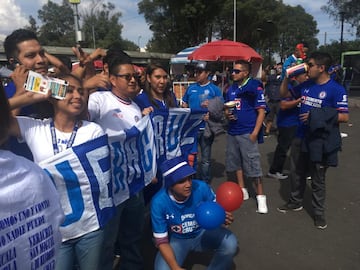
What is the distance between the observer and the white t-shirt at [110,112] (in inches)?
107

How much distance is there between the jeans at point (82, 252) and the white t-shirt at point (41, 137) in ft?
1.80

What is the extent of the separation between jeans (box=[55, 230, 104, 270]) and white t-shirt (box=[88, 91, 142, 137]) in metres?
0.90

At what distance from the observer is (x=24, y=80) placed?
1.89 metres

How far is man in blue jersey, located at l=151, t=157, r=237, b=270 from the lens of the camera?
2584 mm

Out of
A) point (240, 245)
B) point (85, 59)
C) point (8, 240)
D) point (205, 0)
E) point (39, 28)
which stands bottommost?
point (240, 245)

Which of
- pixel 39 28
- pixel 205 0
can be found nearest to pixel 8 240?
pixel 205 0

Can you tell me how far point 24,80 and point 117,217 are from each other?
1.17 m

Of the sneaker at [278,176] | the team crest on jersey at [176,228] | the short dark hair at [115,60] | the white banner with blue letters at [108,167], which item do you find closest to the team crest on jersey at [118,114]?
the white banner with blue letters at [108,167]

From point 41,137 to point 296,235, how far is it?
2959mm

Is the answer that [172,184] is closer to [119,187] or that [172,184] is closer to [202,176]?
[119,187]

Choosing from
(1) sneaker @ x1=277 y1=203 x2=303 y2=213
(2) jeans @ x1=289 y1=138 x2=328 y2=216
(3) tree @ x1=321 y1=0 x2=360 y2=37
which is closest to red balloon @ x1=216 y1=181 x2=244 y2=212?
(2) jeans @ x1=289 y1=138 x2=328 y2=216

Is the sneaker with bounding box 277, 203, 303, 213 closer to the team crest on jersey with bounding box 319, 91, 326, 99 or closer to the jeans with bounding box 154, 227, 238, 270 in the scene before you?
the team crest on jersey with bounding box 319, 91, 326, 99

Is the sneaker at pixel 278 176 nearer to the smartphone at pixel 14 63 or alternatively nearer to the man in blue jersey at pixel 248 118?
the man in blue jersey at pixel 248 118

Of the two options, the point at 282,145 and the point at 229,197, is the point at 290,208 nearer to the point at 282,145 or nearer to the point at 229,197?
the point at 282,145
